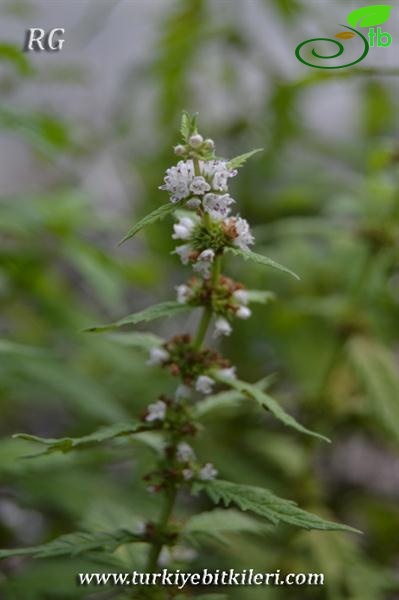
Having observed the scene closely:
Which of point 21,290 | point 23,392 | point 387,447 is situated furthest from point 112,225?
point 387,447

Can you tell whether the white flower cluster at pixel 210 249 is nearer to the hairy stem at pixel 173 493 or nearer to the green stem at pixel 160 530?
the hairy stem at pixel 173 493

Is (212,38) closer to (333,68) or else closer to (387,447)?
(333,68)

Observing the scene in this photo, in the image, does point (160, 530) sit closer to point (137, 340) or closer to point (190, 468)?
point (190, 468)

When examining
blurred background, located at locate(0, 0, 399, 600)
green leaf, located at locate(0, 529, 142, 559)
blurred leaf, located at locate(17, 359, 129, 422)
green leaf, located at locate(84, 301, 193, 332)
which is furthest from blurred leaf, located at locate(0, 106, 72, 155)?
green leaf, located at locate(0, 529, 142, 559)

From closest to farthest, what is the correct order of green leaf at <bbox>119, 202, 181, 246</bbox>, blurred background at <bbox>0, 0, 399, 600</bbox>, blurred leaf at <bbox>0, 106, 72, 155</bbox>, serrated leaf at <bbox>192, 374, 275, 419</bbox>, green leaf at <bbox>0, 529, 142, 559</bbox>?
green leaf at <bbox>119, 202, 181, 246</bbox> < green leaf at <bbox>0, 529, 142, 559</bbox> < serrated leaf at <bbox>192, 374, 275, 419</bbox> < blurred leaf at <bbox>0, 106, 72, 155</bbox> < blurred background at <bbox>0, 0, 399, 600</bbox>

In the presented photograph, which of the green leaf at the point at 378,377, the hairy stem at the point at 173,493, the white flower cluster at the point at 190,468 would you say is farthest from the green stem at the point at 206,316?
the green leaf at the point at 378,377

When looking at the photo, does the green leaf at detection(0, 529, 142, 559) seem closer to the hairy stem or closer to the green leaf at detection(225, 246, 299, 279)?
the hairy stem

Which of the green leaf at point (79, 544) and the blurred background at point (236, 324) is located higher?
the blurred background at point (236, 324)

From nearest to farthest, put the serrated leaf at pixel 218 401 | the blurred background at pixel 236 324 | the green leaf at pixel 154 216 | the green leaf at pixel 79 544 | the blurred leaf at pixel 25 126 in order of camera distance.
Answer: the green leaf at pixel 154 216, the green leaf at pixel 79 544, the serrated leaf at pixel 218 401, the blurred leaf at pixel 25 126, the blurred background at pixel 236 324
